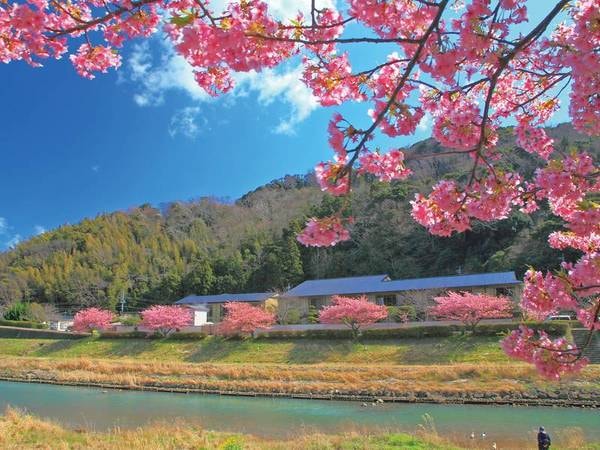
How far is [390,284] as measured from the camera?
37.0m

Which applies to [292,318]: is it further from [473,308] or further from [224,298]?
[473,308]

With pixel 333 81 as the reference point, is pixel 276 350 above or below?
below

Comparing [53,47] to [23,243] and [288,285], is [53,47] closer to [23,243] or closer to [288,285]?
[288,285]

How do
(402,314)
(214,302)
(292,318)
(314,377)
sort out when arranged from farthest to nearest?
(214,302), (292,318), (402,314), (314,377)

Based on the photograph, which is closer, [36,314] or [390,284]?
Result: [390,284]

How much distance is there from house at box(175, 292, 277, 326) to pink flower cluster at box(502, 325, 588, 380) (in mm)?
37716

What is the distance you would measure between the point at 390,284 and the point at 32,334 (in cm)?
2820

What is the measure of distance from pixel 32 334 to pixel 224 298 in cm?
1559

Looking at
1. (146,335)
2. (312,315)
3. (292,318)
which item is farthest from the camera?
(146,335)

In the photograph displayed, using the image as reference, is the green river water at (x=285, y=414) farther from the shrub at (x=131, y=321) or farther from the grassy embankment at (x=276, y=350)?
the shrub at (x=131, y=321)

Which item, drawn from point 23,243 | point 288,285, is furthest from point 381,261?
point 23,243

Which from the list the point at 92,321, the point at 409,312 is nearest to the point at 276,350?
the point at 409,312

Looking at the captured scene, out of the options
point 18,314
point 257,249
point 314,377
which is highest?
point 257,249

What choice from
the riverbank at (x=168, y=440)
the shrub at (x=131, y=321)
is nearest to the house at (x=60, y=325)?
the shrub at (x=131, y=321)
